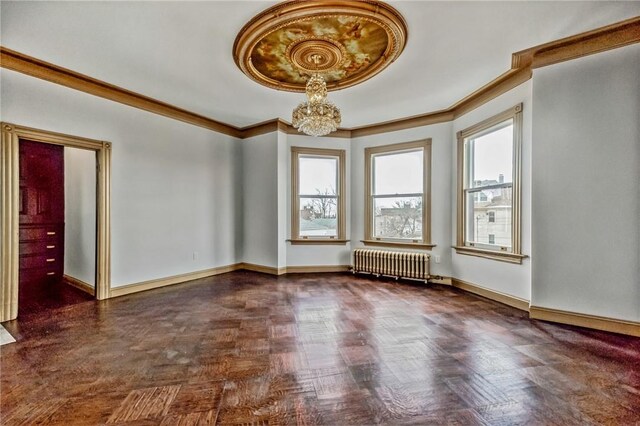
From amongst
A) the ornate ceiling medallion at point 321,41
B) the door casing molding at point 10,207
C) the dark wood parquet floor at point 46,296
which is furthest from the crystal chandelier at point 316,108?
the dark wood parquet floor at point 46,296

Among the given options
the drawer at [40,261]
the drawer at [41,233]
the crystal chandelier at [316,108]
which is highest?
the crystal chandelier at [316,108]

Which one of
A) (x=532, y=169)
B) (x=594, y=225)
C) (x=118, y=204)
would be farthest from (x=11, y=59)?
(x=594, y=225)

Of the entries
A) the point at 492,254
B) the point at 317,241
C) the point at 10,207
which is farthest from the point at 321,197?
the point at 10,207

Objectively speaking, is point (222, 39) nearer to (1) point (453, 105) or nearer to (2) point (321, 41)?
(2) point (321, 41)

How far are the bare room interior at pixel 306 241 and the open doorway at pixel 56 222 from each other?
0.04 meters

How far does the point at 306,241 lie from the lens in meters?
5.78

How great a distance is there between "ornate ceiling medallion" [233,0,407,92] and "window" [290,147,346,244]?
210 centimetres

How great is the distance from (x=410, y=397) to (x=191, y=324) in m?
2.31

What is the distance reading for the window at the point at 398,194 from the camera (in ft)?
17.1

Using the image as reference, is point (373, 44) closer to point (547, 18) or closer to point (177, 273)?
point (547, 18)

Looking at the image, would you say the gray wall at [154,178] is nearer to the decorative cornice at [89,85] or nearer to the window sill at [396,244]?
the decorative cornice at [89,85]

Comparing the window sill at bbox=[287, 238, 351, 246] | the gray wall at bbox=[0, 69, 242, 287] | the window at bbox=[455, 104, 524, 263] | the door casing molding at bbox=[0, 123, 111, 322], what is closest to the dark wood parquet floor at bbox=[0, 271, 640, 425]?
the door casing molding at bbox=[0, 123, 111, 322]

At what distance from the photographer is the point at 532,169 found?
334 centimetres

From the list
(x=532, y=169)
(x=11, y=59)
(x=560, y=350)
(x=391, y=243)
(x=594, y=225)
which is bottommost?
(x=560, y=350)
